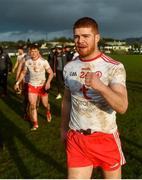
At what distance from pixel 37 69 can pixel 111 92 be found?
7.37m

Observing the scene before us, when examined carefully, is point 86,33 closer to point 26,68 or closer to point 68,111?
point 68,111

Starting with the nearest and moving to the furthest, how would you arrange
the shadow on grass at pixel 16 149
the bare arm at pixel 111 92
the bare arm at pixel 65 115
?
the bare arm at pixel 111 92
the bare arm at pixel 65 115
the shadow on grass at pixel 16 149

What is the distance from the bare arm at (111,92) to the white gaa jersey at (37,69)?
7.01m

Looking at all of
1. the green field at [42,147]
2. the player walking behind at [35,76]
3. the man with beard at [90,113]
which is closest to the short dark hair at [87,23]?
the man with beard at [90,113]

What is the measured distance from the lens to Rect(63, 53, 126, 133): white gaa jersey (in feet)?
14.2

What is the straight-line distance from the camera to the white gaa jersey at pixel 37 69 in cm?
1104

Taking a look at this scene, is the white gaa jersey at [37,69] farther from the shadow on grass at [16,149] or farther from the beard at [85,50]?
the beard at [85,50]

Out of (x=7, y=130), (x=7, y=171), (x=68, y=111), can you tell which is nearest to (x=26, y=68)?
(x=7, y=130)

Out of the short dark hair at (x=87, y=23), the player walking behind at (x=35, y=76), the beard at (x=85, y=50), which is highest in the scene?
the short dark hair at (x=87, y=23)

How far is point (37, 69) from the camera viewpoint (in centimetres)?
1106

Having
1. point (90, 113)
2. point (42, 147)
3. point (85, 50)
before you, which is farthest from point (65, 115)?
point (42, 147)

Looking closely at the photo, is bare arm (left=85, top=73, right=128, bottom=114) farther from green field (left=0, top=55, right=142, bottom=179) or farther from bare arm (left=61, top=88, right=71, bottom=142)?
green field (left=0, top=55, right=142, bottom=179)

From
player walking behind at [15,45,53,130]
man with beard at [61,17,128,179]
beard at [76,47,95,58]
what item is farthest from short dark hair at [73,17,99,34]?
player walking behind at [15,45,53,130]

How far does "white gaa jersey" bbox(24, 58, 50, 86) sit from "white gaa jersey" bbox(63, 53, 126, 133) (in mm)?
6468
